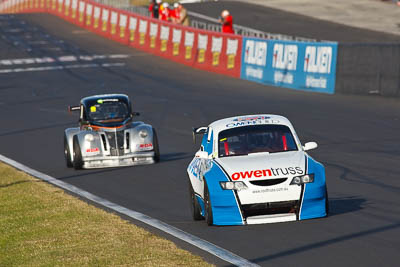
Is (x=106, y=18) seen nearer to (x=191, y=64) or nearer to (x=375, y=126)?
(x=191, y=64)

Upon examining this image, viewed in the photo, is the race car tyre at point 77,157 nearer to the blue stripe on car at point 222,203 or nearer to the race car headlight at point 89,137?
the race car headlight at point 89,137

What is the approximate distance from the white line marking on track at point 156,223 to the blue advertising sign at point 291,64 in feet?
44.0

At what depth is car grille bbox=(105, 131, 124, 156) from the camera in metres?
18.0

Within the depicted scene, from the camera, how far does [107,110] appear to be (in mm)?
18875

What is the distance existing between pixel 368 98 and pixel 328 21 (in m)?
22.3

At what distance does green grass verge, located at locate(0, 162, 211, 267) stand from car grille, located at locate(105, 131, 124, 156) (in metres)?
3.42

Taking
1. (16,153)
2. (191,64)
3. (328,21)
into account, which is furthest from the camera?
(328,21)

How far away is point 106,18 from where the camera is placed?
50.1 metres

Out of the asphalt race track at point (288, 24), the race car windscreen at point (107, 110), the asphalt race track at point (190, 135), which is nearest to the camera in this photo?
the asphalt race track at point (190, 135)

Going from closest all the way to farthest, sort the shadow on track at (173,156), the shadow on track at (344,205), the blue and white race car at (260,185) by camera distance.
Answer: the blue and white race car at (260,185) → the shadow on track at (344,205) → the shadow on track at (173,156)

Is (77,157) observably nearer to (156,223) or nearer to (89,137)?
(89,137)

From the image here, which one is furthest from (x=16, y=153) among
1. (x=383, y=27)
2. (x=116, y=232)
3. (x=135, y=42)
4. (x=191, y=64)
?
(x=383, y=27)

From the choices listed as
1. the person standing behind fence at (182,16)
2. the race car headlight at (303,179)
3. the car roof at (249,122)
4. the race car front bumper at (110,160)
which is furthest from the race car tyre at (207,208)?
the person standing behind fence at (182,16)

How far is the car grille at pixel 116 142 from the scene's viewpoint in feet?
Result: 59.1
